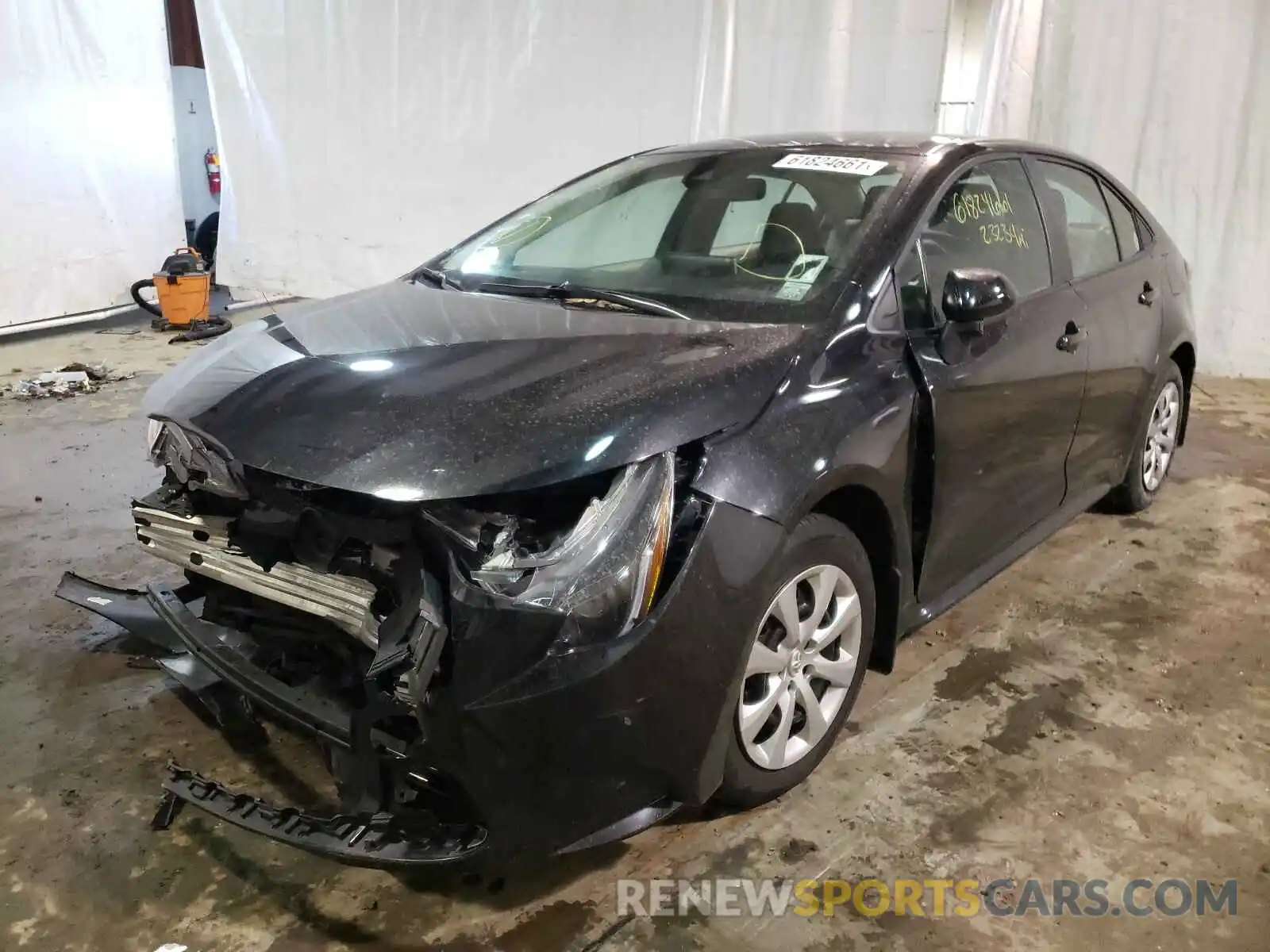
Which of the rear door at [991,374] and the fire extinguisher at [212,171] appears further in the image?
the fire extinguisher at [212,171]

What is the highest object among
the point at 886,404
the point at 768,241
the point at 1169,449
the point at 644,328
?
the point at 768,241

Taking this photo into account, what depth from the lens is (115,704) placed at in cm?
233

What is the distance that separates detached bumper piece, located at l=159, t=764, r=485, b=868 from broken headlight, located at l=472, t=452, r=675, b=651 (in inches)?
14.6

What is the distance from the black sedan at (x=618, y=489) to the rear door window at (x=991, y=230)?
11 mm

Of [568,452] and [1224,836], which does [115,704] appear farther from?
[1224,836]

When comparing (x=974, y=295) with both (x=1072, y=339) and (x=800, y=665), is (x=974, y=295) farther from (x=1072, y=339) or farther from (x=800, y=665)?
(x=800, y=665)

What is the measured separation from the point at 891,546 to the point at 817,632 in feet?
0.93

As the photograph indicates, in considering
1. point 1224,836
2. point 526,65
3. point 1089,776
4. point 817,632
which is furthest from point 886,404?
point 526,65

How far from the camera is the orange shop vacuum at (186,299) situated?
258 inches

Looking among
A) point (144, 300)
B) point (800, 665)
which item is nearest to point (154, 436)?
point (800, 665)

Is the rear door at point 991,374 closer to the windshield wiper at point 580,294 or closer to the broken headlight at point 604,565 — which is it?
the windshield wiper at point 580,294

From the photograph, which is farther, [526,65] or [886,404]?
[526,65]

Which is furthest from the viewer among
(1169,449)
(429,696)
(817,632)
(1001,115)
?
(1001,115)


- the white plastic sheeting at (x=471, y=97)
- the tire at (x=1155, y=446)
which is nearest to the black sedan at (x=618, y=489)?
the tire at (x=1155, y=446)
